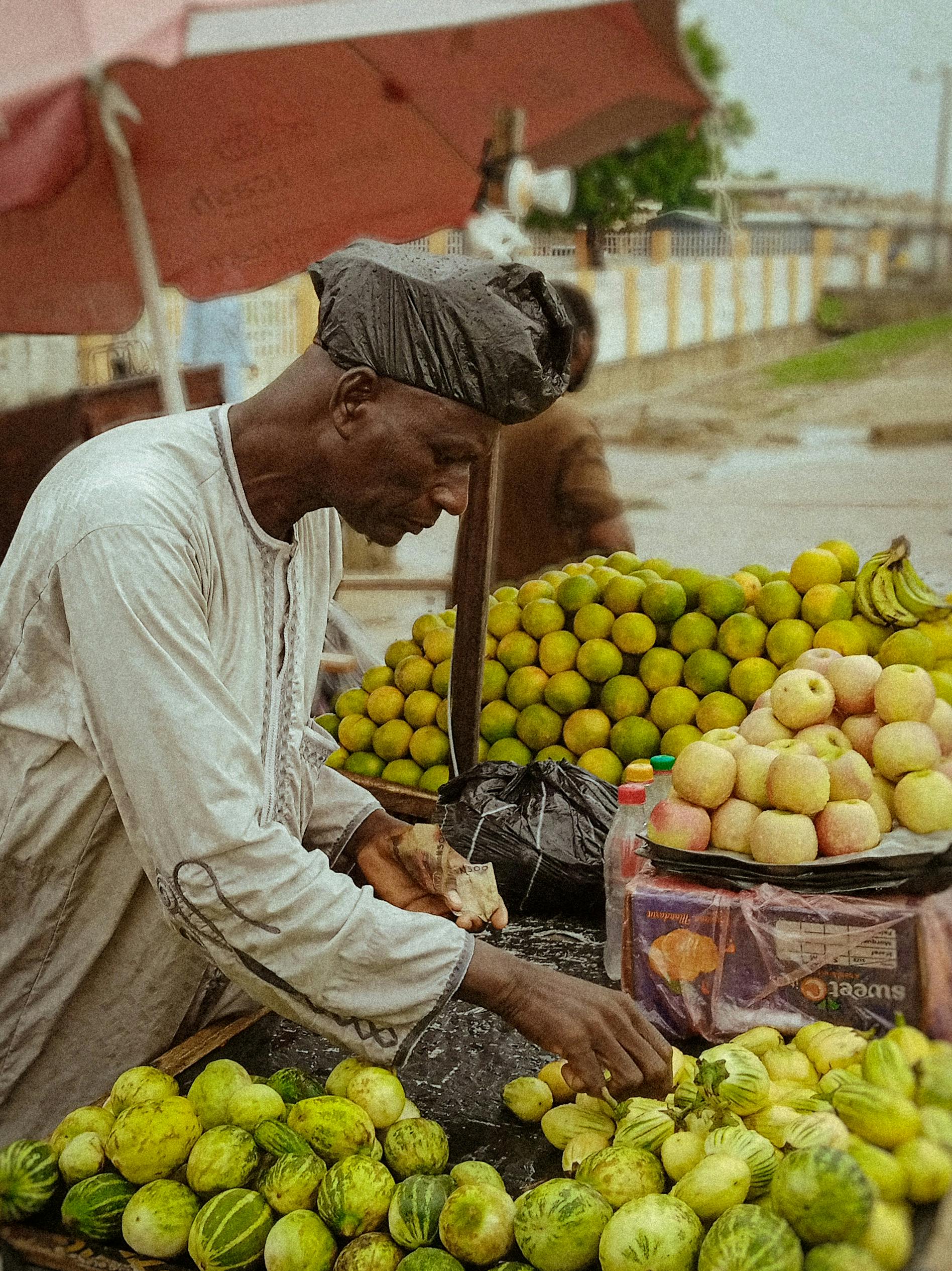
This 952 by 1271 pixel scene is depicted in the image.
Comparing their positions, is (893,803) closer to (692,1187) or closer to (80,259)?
(692,1187)

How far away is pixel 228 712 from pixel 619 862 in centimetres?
101

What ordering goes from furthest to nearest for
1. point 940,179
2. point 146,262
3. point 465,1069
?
point 146,262, point 465,1069, point 940,179

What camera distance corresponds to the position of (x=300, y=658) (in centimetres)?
197

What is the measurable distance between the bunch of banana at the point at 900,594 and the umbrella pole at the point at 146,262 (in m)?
2.20

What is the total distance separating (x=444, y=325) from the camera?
1.65 meters

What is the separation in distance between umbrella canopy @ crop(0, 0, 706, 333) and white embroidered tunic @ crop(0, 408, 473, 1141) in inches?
93.2

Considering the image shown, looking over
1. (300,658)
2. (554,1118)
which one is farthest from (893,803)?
(300,658)

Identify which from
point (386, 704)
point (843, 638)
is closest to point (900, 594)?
point (843, 638)

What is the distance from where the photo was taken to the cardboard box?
1.78m

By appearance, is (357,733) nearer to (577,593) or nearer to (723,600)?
(577,593)

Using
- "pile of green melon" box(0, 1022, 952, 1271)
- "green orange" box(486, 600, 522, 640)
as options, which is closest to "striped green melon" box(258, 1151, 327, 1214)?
"pile of green melon" box(0, 1022, 952, 1271)

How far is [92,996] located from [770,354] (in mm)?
2090

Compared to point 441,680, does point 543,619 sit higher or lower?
higher

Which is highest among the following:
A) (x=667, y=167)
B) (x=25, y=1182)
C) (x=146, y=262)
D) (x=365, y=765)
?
(x=667, y=167)
